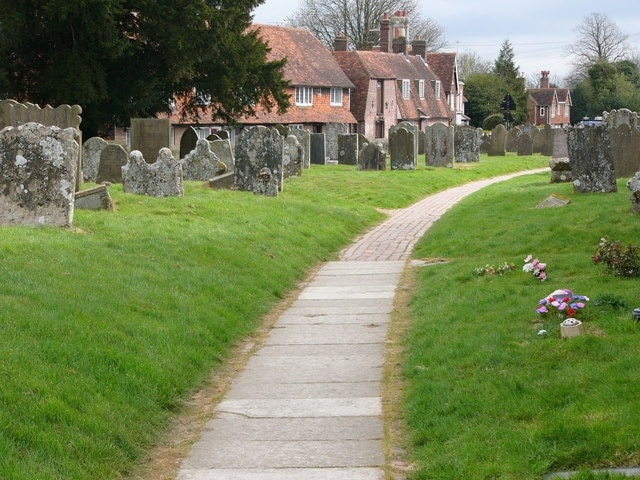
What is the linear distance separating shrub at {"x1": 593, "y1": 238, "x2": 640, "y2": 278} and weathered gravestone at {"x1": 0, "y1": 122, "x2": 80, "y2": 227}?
7.47 meters

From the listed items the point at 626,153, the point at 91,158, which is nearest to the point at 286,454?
the point at 91,158

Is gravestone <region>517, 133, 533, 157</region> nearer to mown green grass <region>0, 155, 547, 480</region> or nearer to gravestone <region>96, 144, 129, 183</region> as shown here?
gravestone <region>96, 144, 129, 183</region>

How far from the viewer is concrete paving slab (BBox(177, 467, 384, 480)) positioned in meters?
6.37

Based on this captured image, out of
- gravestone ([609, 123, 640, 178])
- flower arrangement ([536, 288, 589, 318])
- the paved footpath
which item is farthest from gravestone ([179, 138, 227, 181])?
flower arrangement ([536, 288, 589, 318])

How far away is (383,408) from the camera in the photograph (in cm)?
793

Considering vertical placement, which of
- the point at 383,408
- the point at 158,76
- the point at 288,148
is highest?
the point at 158,76

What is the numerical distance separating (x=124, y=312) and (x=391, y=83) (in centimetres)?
6510

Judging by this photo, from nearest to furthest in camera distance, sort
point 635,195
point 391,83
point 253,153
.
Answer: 1. point 635,195
2. point 253,153
3. point 391,83

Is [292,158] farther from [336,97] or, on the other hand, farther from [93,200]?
[336,97]

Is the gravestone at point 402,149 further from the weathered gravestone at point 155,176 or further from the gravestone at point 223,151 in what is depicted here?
the weathered gravestone at point 155,176

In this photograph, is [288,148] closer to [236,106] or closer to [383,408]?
[236,106]

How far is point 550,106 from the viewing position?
113312 millimetres

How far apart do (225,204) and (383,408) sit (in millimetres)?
12440

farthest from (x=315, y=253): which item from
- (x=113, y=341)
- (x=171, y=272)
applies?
(x=113, y=341)
